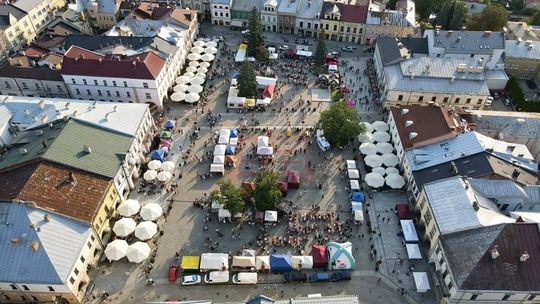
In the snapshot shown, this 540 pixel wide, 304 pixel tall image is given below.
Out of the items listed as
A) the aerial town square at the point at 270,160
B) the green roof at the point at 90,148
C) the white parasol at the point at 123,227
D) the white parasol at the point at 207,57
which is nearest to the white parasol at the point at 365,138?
the aerial town square at the point at 270,160

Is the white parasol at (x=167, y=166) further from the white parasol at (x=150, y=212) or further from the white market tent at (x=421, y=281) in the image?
the white market tent at (x=421, y=281)

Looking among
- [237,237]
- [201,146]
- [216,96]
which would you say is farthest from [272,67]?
[237,237]

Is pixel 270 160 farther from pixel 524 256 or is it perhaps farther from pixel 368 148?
pixel 524 256

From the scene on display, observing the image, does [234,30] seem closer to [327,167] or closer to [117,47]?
[117,47]

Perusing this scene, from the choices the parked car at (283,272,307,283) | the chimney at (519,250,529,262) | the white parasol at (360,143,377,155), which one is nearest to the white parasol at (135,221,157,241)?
the parked car at (283,272,307,283)

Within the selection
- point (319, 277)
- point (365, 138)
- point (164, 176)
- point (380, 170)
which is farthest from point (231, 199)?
point (365, 138)

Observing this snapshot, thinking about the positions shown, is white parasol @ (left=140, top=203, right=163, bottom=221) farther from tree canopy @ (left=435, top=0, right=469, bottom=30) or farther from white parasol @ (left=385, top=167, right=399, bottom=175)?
tree canopy @ (left=435, top=0, right=469, bottom=30)
